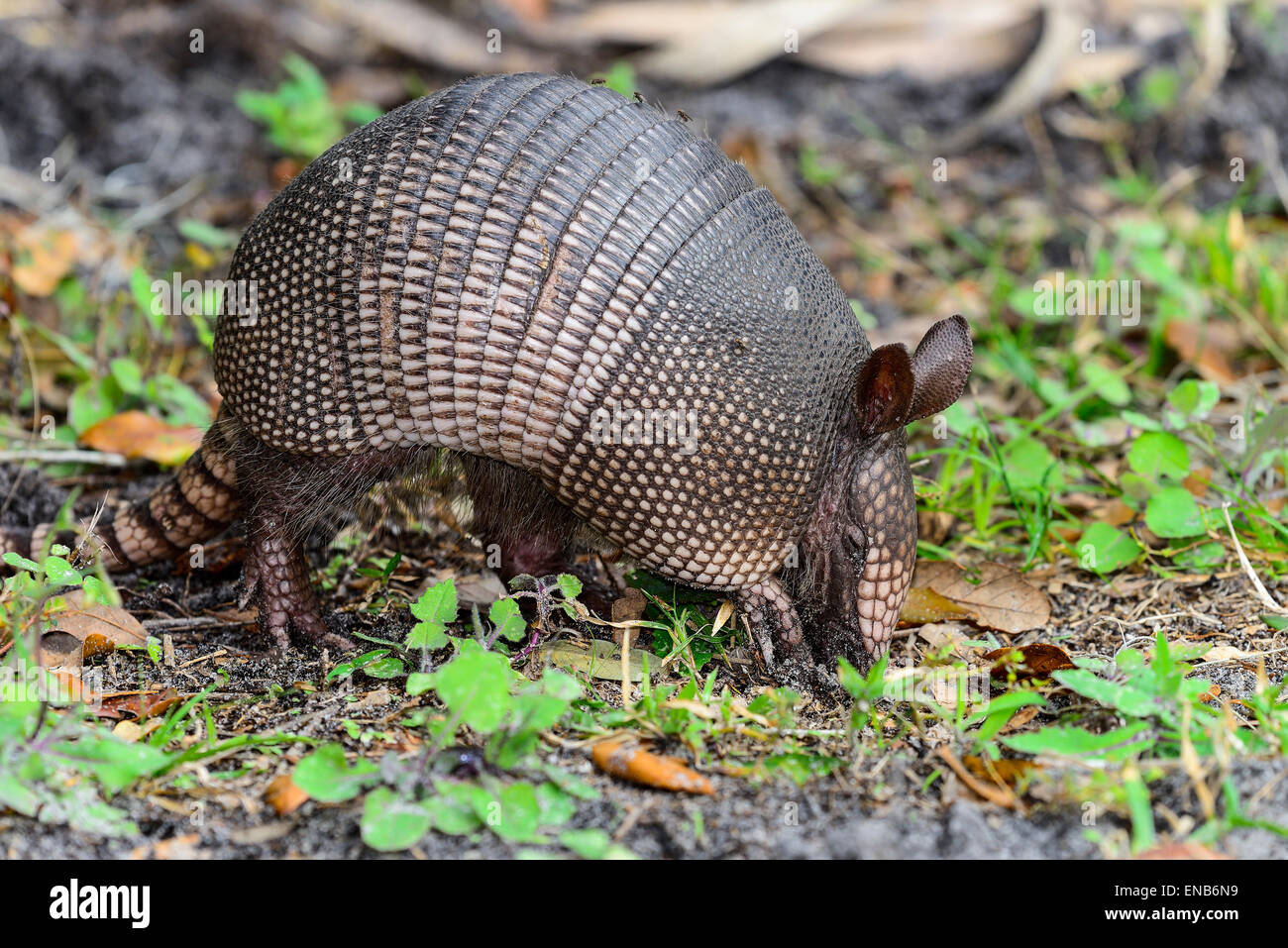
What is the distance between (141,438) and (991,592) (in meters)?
4.10

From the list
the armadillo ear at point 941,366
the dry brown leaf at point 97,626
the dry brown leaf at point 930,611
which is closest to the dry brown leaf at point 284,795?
the dry brown leaf at point 97,626

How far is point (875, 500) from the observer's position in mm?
4586

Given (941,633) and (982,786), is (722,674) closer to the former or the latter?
(941,633)

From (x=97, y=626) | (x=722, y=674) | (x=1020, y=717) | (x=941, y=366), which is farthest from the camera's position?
(x=722, y=674)

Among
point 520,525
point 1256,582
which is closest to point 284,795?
point 520,525

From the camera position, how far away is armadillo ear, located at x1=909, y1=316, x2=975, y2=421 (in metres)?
4.47

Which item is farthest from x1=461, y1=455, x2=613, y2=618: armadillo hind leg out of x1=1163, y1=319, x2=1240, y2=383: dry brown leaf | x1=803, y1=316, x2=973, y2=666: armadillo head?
x1=1163, y1=319, x2=1240, y2=383: dry brown leaf

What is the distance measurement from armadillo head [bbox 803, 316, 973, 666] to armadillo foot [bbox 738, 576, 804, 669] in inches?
4.7

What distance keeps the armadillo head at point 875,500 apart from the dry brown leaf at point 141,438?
10.5 ft

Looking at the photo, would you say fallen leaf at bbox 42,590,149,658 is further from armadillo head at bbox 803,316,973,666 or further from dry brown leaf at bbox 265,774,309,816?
armadillo head at bbox 803,316,973,666

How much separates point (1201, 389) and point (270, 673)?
4.13 metres

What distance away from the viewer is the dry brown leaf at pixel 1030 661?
14.9 feet

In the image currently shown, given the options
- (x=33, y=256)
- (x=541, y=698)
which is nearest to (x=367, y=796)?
(x=541, y=698)

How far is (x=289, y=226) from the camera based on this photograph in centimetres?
466
